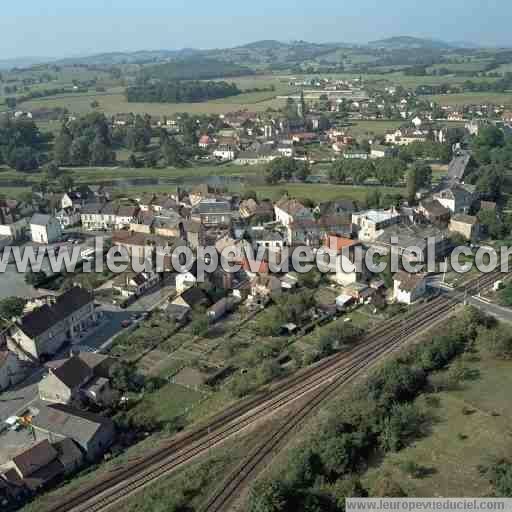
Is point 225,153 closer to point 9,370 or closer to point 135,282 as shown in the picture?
point 135,282

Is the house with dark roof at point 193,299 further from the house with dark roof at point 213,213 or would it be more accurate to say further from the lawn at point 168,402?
the house with dark roof at point 213,213

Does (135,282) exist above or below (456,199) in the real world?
below

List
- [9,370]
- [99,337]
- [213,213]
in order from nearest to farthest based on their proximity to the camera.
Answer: [9,370] → [99,337] → [213,213]

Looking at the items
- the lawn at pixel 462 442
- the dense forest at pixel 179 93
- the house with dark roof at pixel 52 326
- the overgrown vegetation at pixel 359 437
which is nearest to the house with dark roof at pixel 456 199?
the overgrown vegetation at pixel 359 437

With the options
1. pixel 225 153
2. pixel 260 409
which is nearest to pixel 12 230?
pixel 260 409

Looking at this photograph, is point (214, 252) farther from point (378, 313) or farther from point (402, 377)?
point (402, 377)

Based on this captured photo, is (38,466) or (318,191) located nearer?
(38,466)

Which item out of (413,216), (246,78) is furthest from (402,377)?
(246,78)

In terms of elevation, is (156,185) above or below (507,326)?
above
